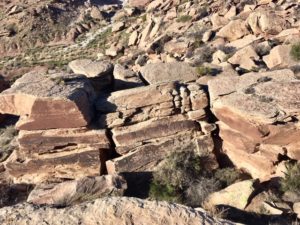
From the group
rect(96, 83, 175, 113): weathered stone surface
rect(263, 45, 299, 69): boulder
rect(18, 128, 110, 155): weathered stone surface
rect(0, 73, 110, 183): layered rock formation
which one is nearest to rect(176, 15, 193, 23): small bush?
rect(263, 45, 299, 69): boulder

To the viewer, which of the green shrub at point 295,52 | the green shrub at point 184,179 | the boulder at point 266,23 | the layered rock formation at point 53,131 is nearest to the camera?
the green shrub at point 184,179

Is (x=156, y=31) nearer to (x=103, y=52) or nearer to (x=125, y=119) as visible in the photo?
(x=103, y=52)

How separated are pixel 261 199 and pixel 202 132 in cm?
348

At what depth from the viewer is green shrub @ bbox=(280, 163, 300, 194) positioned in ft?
36.8

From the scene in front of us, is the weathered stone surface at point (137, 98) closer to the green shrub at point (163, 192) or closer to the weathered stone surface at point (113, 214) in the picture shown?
the green shrub at point (163, 192)

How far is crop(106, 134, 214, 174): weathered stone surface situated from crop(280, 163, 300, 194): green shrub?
8.23 feet

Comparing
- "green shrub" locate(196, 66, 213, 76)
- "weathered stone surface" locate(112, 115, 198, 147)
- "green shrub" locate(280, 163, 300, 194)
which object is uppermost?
"green shrub" locate(196, 66, 213, 76)

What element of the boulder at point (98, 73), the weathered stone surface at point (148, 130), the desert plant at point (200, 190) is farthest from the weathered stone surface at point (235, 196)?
the boulder at point (98, 73)

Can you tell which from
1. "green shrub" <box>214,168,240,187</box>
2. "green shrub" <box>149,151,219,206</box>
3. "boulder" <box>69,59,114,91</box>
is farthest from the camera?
"boulder" <box>69,59,114,91</box>

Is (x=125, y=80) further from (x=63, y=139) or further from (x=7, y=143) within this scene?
(x=7, y=143)

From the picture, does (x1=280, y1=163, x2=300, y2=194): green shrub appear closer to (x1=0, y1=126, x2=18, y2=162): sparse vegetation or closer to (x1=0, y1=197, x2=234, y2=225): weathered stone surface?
(x1=0, y1=197, x2=234, y2=225): weathered stone surface

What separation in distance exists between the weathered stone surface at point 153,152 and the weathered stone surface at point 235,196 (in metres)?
2.41

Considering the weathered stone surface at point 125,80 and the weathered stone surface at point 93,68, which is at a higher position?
the weathered stone surface at point 93,68

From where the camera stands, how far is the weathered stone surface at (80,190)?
1071 centimetres
